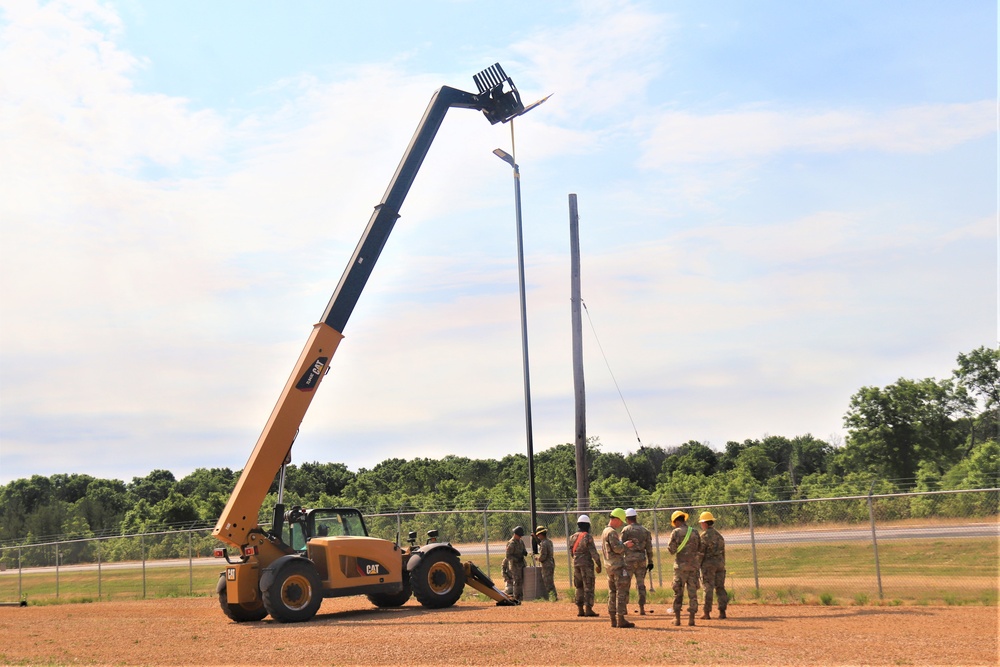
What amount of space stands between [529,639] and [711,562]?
378cm

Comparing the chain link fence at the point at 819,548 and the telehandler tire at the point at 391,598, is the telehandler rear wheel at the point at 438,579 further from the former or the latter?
the chain link fence at the point at 819,548

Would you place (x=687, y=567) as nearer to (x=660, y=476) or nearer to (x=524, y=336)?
(x=524, y=336)

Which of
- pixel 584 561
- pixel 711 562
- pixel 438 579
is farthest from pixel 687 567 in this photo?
pixel 438 579

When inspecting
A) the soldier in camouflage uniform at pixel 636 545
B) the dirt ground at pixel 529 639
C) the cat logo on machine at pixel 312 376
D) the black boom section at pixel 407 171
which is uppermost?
the black boom section at pixel 407 171

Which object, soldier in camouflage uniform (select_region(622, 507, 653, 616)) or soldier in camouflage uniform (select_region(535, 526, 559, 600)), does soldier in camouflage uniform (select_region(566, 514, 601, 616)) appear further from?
soldier in camouflage uniform (select_region(535, 526, 559, 600))

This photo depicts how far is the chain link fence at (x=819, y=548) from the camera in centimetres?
1931

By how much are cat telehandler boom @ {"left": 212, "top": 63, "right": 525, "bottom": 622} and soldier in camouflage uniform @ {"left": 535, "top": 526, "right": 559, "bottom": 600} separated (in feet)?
3.28

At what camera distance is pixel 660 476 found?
65.0 m

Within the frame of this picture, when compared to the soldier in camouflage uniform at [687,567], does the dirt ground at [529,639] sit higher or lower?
lower

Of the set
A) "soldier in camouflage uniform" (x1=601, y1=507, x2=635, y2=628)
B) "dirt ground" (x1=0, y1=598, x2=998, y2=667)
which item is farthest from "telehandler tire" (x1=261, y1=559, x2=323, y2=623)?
"soldier in camouflage uniform" (x1=601, y1=507, x2=635, y2=628)

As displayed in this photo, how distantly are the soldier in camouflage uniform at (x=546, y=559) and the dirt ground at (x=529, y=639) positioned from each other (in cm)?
73

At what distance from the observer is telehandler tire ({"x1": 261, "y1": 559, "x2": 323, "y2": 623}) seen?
1652cm

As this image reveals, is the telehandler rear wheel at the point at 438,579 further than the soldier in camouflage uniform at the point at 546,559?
No

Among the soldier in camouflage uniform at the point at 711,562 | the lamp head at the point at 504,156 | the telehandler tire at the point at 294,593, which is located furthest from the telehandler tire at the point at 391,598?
the lamp head at the point at 504,156
